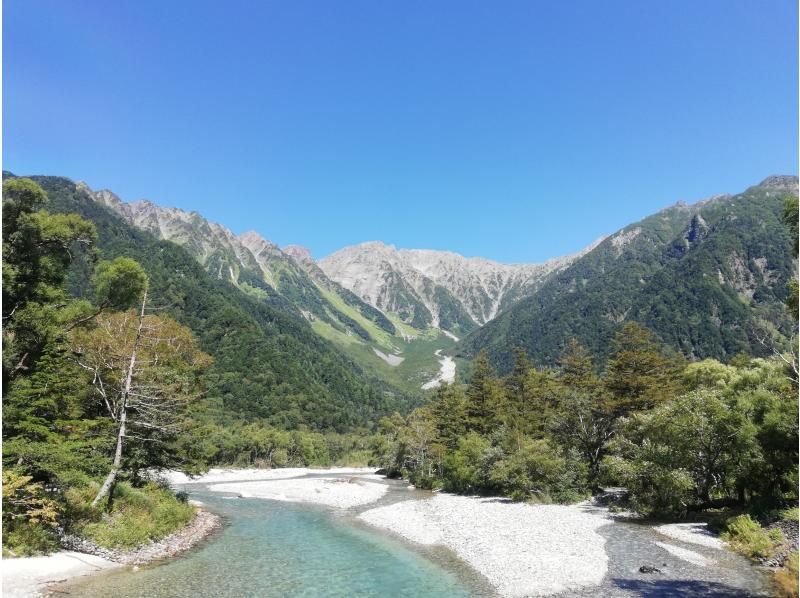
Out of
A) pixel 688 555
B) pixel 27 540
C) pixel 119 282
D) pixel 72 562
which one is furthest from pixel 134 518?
pixel 688 555

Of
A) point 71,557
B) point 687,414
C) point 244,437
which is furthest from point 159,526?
point 244,437

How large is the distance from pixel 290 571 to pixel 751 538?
22034 mm

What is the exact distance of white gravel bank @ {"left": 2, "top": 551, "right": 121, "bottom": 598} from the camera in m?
17.5

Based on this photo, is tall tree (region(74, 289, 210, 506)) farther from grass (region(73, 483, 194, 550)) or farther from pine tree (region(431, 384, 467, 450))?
pine tree (region(431, 384, 467, 450))

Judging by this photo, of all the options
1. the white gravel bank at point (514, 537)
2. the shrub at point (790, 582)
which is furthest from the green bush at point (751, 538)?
the white gravel bank at point (514, 537)

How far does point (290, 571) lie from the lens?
23.8 meters

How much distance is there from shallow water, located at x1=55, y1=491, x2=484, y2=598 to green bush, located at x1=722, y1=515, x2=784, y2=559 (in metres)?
12.9

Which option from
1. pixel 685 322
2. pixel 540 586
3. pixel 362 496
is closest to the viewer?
pixel 540 586

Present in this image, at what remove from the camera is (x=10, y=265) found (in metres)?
32.3

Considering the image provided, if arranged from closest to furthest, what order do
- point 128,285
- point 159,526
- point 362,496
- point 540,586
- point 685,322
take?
point 540,586
point 159,526
point 128,285
point 362,496
point 685,322

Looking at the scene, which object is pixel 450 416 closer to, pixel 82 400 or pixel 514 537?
pixel 514 537

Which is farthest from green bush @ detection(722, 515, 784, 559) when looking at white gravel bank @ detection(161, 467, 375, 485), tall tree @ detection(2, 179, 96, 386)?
white gravel bank @ detection(161, 467, 375, 485)

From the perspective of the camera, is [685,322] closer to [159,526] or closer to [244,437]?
[244,437]

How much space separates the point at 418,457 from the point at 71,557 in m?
58.6
